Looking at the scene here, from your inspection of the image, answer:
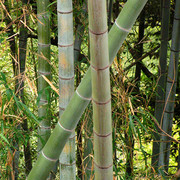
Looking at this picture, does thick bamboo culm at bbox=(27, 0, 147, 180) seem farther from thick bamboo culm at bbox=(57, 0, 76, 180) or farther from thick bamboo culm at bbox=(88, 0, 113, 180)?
thick bamboo culm at bbox=(57, 0, 76, 180)

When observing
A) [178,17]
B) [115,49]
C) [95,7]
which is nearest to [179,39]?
[178,17]

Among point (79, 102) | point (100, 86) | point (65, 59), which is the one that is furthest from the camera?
point (65, 59)

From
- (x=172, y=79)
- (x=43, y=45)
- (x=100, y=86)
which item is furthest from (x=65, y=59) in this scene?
(x=172, y=79)

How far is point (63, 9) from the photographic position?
1556mm

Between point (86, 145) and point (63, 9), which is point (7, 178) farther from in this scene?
point (63, 9)

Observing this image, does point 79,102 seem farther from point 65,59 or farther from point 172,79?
point 172,79

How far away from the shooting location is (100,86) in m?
1.10

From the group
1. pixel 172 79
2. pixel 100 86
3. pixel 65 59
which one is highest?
pixel 172 79

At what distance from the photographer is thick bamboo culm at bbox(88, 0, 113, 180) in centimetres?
103

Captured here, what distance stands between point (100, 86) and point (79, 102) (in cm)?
18

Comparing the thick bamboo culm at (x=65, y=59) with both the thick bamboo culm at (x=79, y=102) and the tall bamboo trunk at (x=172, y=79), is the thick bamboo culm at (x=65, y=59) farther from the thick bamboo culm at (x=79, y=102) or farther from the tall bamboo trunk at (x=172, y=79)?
the tall bamboo trunk at (x=172, y=79)

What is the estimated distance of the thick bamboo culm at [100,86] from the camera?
103 cm

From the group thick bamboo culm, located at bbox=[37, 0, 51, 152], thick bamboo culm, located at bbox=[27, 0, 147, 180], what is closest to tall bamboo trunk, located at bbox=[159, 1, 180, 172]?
thick bamboo culm, located at bbox=[37, 0, 51, 152]

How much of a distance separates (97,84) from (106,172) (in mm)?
350
